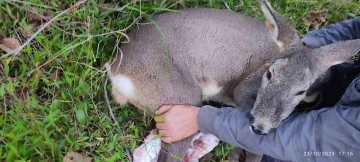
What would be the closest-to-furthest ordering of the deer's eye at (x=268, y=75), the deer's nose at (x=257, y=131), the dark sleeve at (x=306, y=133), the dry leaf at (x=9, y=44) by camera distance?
the dark sleeve at (x=306, y=133) → the deer's nose at (x=257, y=131) → the deer's eye at (x=268, y=75) → the dry leaf at (x=9, y=44)

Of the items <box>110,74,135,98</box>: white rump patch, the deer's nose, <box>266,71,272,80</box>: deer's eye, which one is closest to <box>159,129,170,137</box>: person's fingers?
<box>110,74,135,98</box>: white rump patch

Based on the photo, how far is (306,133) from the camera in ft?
8.73

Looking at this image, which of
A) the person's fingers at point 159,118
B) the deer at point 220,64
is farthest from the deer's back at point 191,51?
the person's fingers at point 159,118

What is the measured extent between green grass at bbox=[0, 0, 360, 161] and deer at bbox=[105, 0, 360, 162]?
6.8 inches

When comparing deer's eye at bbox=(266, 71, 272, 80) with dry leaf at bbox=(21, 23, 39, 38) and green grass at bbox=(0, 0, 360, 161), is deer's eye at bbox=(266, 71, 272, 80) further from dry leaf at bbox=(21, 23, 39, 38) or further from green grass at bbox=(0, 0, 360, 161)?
dry leaf at bbox=(21, 23, 39, 38)

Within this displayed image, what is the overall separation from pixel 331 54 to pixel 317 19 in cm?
186

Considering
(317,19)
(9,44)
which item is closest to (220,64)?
(9,44)

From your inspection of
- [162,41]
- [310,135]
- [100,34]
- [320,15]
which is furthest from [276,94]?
[320,15]

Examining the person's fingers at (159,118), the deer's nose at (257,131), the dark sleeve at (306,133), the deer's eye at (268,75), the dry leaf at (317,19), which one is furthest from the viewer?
the dry leaf at (317,19)

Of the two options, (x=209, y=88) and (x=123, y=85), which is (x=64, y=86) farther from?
(x=209, y=88)

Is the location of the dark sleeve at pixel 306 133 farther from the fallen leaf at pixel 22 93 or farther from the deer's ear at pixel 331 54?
the fallen leaf at pixel 22 93

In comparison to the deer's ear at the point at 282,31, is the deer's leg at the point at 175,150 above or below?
below

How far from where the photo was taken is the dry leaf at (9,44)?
315 cm

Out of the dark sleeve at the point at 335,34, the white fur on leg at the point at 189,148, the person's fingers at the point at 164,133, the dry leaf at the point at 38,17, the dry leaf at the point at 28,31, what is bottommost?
the white fur on leg at the point at 189,148
